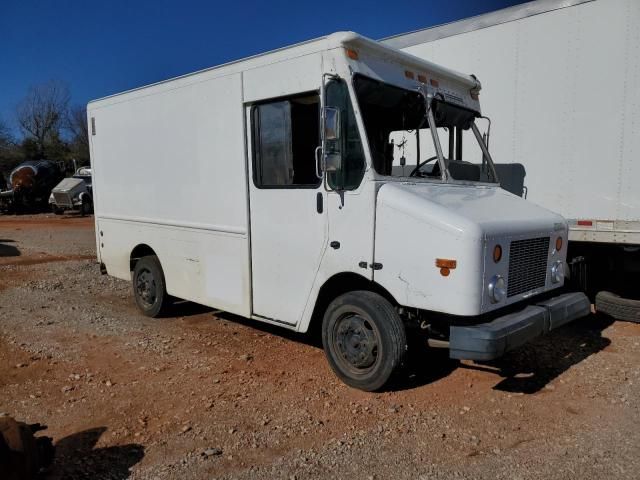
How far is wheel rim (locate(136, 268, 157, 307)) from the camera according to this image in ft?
22.2

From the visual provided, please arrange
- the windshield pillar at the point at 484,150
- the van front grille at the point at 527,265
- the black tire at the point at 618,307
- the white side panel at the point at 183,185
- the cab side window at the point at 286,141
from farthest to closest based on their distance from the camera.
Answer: the black tire at the point at 618,307 → the windshield pillar at the point at 484,150 → the white side panel at the point at 183,185 → the cab side window at the point at 286,141 → the van front grille at the point at 527,265

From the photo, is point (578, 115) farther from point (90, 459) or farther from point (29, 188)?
point (29, 188)

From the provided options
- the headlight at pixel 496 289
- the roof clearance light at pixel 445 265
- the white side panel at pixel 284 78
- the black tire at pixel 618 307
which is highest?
the white side panel at pixel 284 78

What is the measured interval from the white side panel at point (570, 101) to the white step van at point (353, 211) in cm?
120

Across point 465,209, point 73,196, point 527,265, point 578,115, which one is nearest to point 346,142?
point 465,209

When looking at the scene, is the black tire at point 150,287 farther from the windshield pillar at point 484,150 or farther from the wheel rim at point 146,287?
the windshield pillar at point 484,150

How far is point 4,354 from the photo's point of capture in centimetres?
537

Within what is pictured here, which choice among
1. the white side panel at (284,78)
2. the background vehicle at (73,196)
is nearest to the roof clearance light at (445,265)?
the white side panel at (284,78)

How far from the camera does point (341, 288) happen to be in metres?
4.83

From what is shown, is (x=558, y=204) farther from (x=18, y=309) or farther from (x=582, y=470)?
(x=18, y=309)

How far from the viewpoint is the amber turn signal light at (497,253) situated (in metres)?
3.88

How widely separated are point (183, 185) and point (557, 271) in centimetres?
396

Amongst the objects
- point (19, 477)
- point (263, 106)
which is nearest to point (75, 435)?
point (19, 477)

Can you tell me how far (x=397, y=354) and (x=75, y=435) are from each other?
2418mm
